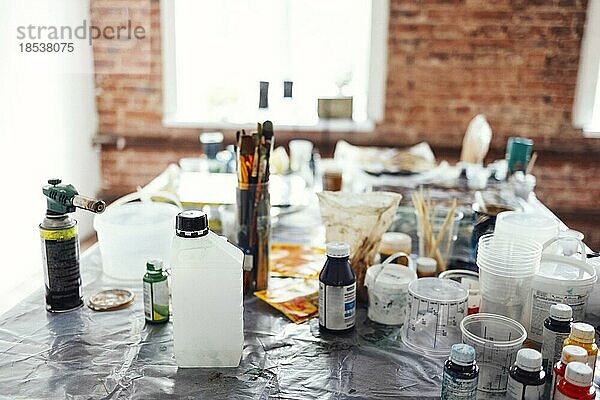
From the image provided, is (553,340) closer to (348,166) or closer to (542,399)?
(542,399)

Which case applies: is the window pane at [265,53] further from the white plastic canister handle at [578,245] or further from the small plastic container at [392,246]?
the white plastic canister handle at [578,245]

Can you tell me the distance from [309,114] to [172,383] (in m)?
2.92

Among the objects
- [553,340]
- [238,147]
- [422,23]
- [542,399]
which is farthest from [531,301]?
[422,23]

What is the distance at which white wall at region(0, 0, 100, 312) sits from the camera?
115 inches

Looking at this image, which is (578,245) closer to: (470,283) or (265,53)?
(470,283)

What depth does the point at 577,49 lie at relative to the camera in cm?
347

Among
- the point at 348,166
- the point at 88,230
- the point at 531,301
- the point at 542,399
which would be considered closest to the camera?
the point at 542,399

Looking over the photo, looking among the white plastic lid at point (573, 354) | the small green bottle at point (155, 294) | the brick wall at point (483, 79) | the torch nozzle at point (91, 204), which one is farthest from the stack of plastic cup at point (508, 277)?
the brick wall at point (483, 79)

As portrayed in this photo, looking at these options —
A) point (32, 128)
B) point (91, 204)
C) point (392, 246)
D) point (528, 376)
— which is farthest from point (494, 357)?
point (32, 128)

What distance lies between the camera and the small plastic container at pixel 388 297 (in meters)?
1.28

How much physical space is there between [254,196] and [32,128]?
2.20 metres

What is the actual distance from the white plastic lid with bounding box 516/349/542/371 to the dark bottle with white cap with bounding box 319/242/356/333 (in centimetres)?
36

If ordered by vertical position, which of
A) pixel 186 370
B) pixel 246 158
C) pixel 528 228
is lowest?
pixel 186 370

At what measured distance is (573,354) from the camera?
0.96m
